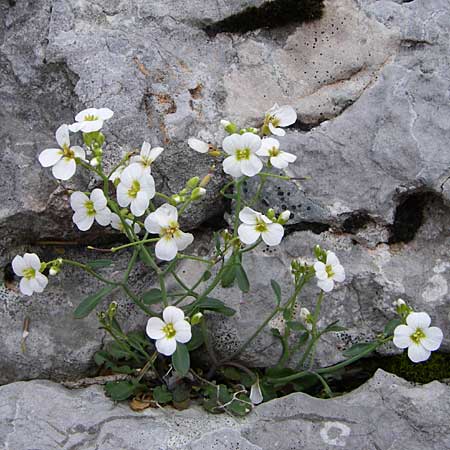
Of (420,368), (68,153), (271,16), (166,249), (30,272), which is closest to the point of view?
(166,249)

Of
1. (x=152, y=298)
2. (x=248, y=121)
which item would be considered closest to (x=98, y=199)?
(x=152, y=298)

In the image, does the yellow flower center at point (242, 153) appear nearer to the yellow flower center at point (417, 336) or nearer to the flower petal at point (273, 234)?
the flower petal at point (273, 234)

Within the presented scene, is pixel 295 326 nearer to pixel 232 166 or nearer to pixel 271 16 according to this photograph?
pixel 232 166

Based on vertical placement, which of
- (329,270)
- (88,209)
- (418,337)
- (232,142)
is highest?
(232,142)

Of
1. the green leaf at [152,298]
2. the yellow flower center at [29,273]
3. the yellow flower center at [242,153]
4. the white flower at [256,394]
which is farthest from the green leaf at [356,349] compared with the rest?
the yellow flower center at [29,273]

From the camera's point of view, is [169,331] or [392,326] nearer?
[169,331]

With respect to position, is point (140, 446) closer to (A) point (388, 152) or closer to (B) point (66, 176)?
(B) point (66, 176)

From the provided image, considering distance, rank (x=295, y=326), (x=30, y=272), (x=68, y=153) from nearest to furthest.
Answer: (x=68, y=153) < (x=30, y=272) < (x=295, y=326)

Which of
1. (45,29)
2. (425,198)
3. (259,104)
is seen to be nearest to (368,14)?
(259,104)

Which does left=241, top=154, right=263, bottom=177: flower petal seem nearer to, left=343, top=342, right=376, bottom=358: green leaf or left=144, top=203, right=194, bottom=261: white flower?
left=144, top=203, right=194, bottom=261: white flower
